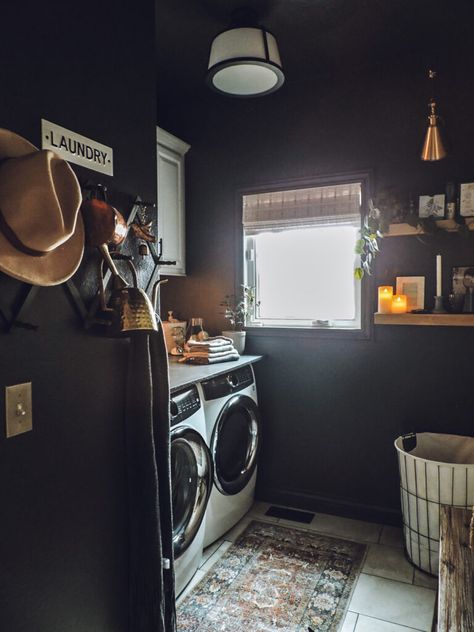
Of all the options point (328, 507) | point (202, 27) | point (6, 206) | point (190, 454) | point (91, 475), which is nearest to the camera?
point (6, 206)

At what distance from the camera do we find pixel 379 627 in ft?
6.31

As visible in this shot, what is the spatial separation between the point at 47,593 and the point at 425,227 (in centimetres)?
230

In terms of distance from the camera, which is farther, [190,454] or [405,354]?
A: [405,354]

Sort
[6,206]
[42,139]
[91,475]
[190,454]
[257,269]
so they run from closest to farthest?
1. [6,206]
2. [42,139]
3. [91,475]
4. [190,454]
5. [257,269]

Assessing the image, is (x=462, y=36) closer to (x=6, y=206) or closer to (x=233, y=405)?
(x=233, y=405)

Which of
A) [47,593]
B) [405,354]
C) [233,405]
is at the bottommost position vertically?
[47,593]

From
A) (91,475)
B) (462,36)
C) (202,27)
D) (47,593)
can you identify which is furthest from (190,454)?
(462,36)

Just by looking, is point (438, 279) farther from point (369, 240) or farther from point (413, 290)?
point (369, 240)

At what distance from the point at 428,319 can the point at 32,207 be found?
2.09 m

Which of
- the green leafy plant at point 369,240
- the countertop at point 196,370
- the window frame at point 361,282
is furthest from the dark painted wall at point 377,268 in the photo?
the countertop at point 196,370

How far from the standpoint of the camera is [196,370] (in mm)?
2488

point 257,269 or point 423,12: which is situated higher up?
point 423,12

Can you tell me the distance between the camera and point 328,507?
9.67ft

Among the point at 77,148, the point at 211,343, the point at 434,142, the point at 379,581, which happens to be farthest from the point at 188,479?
the point at 434,142
